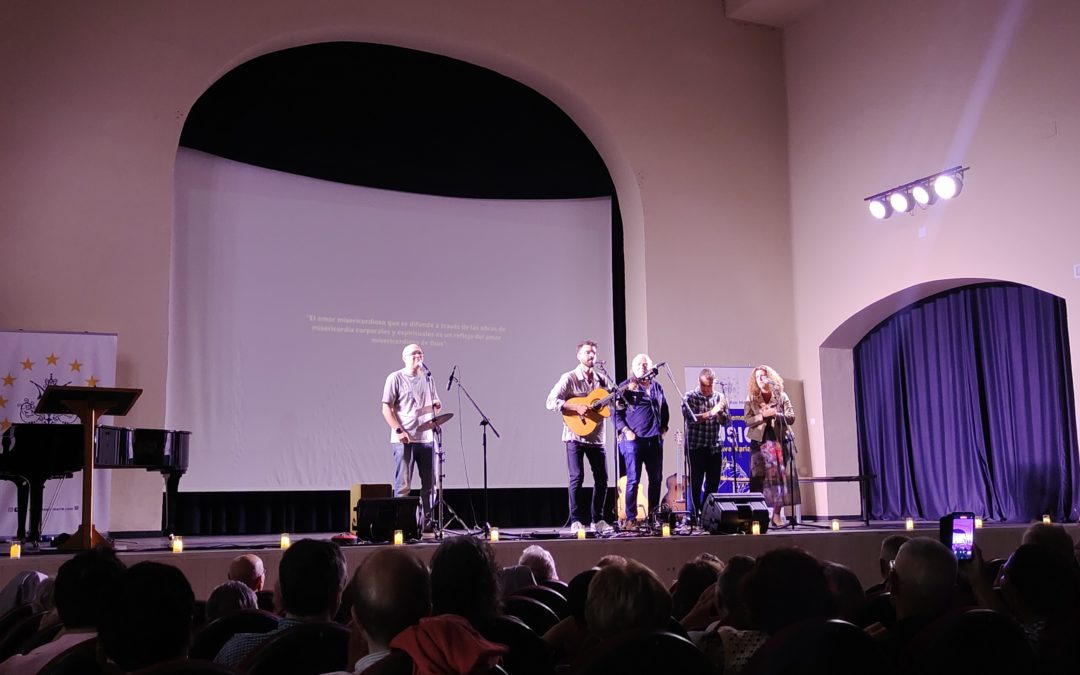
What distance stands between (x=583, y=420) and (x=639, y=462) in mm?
561

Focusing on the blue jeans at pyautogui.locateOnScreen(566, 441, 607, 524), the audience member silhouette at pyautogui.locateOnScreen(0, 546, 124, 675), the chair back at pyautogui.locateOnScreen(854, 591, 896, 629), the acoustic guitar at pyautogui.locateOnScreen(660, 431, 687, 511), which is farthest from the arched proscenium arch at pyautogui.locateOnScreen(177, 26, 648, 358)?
the audience member silhouette at pyautogui.locateOnScreen(0, 546, 124, 675)

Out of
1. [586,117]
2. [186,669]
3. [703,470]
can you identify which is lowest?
[186,669]

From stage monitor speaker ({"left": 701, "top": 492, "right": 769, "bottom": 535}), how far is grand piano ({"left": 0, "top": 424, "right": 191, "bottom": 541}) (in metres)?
3.83

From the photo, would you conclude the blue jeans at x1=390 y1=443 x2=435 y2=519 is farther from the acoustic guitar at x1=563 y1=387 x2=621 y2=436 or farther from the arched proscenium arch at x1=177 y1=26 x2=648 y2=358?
the arched proscenium arch at x1=177 y1=26 x2=648 y2=358

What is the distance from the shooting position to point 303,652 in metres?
2.17

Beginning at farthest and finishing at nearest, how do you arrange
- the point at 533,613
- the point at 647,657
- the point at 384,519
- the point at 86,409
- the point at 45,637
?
the point at 384,519 < the point at 86,409 < the point at 533,613 < the point at 45,637 < the point at 647,657

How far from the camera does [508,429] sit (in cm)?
1015

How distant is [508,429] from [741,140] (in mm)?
4140

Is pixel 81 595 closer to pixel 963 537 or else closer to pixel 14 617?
pixel 14 617

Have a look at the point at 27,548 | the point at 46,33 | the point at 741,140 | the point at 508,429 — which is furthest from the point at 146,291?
the point at 741,140

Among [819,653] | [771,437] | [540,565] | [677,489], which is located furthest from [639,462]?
[819,653]

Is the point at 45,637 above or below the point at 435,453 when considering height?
below

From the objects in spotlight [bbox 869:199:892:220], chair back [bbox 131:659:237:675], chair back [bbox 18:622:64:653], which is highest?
spotlight [bbox 869:199:892:220]

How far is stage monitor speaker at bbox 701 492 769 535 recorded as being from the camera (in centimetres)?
720
